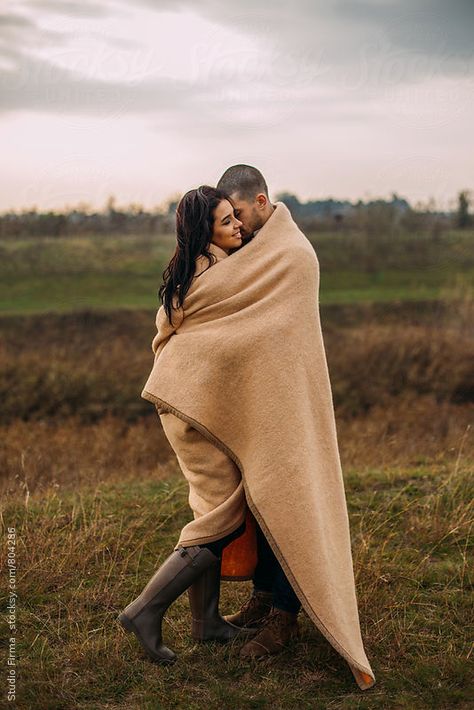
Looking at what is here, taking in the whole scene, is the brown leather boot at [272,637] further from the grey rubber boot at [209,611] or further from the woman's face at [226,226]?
the woman's face at [226,226]

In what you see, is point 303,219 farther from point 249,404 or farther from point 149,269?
point 249,404

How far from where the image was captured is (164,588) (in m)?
3.68

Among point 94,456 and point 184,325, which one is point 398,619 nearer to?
point 184,325

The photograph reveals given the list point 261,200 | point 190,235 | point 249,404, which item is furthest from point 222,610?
point 261,200

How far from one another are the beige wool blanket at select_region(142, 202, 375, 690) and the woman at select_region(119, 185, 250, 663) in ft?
0.21

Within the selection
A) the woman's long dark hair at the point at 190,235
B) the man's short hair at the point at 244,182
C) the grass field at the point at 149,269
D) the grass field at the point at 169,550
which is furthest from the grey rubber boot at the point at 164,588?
the grass field at the point at 149,269

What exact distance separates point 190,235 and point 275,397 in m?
0.77

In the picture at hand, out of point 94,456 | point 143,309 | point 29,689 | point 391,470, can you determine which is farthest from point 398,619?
point 143,309

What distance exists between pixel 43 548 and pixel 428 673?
7.65 feet

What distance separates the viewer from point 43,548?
500cm

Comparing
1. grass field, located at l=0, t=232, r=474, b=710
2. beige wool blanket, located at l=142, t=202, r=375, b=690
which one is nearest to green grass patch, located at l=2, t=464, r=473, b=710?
grass field, located at l=0, t=232, r=474, b=710

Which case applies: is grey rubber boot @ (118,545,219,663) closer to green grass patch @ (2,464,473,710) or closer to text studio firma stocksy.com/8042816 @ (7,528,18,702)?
green grass patch @ (2,464,473,710)

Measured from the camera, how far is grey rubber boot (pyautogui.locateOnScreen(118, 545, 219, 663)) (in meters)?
3.68

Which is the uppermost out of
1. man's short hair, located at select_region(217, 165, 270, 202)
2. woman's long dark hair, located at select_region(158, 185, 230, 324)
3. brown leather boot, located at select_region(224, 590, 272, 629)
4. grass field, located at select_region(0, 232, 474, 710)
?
man's short hair, located at select_region(217, 165, 270, 202)
